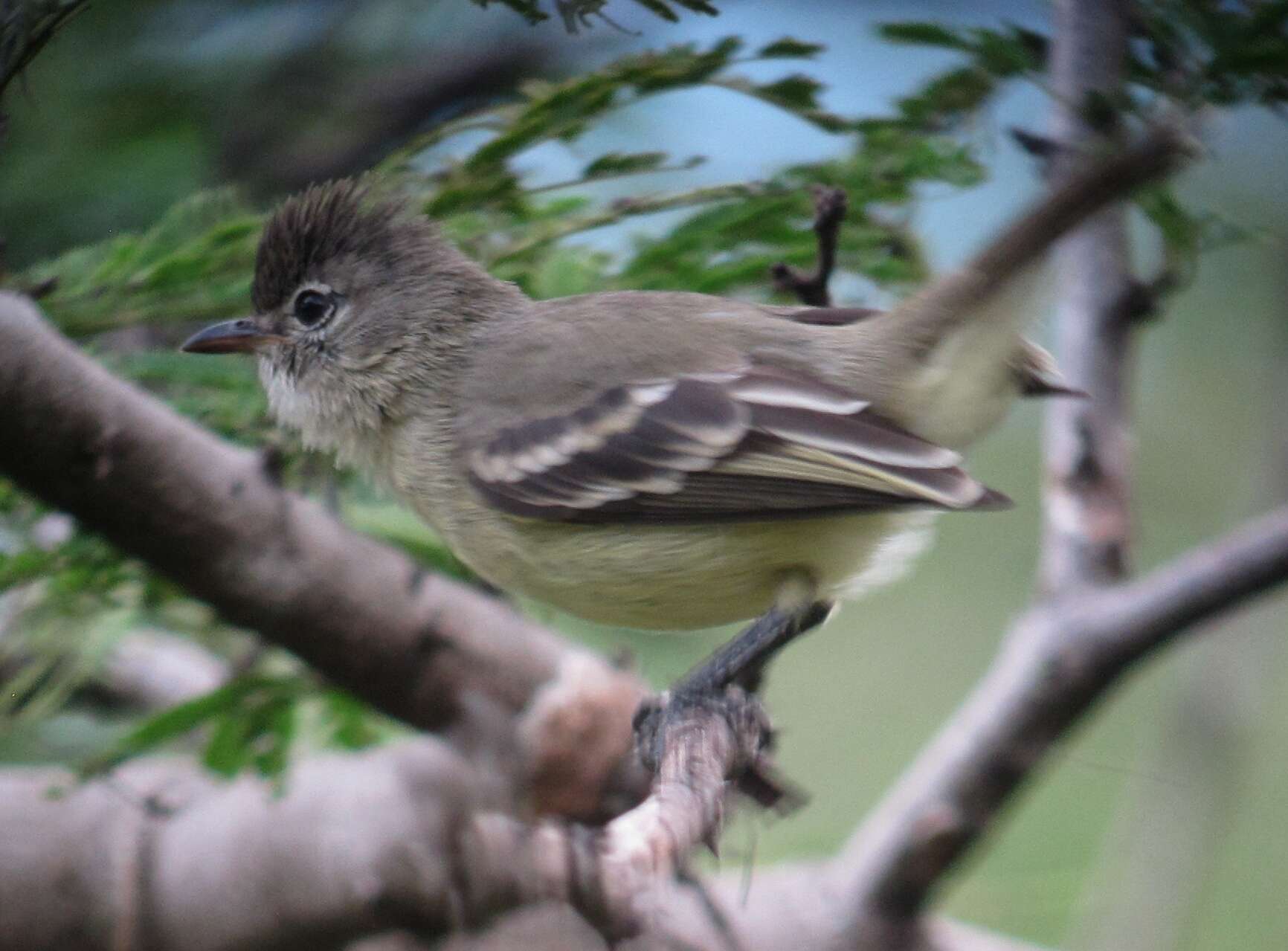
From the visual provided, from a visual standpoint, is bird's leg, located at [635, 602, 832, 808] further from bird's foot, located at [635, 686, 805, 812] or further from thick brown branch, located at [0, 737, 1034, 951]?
thick brown branch, located at [0, 737, 1034, 951]

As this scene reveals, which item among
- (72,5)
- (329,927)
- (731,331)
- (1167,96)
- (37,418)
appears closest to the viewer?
(72,5)

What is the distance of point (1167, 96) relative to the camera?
188 cm

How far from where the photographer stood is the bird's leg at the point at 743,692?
8.52ft

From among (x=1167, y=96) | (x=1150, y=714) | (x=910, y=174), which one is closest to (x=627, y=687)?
(x=910, y=174)

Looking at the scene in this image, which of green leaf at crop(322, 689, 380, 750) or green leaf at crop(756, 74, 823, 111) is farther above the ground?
green leaf at crop(756, 74, 823, 111)

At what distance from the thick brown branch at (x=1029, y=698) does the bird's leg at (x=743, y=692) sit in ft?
1.81

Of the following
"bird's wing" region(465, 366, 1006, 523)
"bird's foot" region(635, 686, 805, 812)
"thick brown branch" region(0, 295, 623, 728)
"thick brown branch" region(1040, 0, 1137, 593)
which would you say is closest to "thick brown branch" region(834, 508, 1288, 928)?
"thick brown branch" region(1040, 0, 1137, 593)

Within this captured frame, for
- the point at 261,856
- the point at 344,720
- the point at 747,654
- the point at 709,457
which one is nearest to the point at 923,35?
the point at 709,457

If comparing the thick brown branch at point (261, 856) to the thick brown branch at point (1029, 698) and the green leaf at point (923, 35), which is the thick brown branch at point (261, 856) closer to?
the thick brown branch at point (1029, 698)

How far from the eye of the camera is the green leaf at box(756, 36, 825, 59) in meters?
1.80

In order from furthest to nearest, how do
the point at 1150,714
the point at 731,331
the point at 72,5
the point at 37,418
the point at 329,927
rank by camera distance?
the point at 1150,714
the point at 731,331
the point at 329,927
the point at 37,418
the point at 72,5

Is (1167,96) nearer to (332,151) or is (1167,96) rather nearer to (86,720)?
(332,151)

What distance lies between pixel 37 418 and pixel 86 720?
65.1 inches

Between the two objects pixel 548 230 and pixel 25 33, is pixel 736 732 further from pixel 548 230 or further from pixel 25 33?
pixel 25 33
